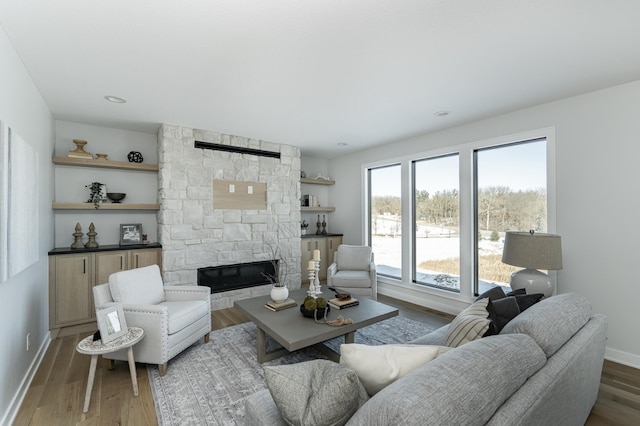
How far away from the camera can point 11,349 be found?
2090mm

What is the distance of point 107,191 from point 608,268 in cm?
585

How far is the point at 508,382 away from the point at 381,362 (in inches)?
17.9

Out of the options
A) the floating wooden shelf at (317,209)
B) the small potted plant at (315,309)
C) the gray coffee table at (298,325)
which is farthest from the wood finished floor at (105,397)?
the floating wooden shelf at (317,209)

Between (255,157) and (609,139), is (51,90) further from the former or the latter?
(609,139)

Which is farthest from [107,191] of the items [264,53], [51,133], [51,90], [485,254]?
[485,254]

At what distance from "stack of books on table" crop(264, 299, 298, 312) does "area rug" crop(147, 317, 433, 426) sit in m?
0.42

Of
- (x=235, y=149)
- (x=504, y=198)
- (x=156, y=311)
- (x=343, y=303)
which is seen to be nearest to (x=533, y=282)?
(x=504, y=198)

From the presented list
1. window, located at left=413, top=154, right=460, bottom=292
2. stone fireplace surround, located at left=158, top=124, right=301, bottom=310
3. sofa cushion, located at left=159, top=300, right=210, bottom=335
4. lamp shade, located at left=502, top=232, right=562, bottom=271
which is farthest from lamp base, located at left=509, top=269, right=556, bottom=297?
stone fireplace surround, located at left=158, top=124, right=301, bottom=310

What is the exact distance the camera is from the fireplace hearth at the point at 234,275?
4301mm

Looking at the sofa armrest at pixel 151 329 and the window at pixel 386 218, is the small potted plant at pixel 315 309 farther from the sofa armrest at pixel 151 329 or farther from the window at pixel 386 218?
the window at pixel 386 218

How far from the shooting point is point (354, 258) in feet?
15.2

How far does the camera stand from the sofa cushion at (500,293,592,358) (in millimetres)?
1415

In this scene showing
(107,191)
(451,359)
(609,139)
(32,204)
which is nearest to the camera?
(451,359)

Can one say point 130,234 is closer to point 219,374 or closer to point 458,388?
point 219,374
